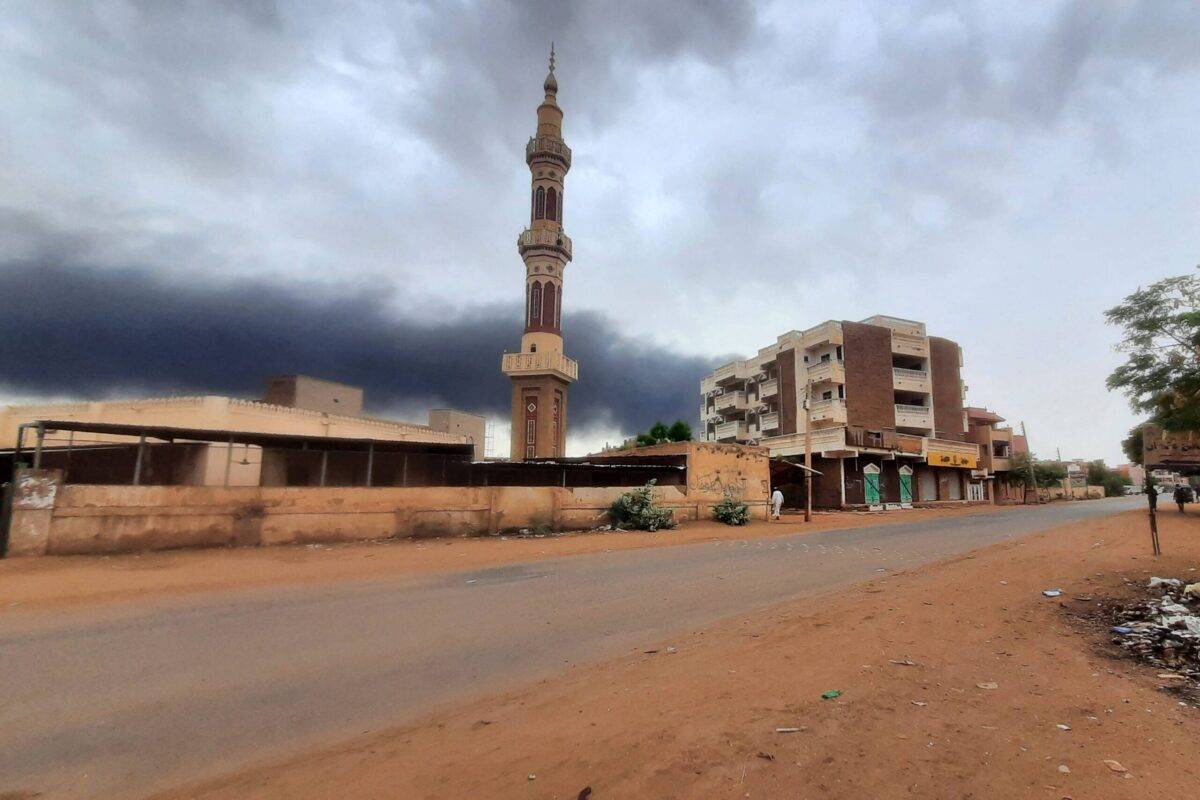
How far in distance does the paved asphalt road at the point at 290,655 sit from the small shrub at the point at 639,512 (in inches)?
349

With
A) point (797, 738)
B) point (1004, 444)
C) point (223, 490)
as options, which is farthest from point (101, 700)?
point (1004, 444)

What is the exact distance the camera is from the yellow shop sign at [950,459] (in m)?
40.6

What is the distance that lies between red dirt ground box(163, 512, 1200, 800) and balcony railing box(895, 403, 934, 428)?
130 feet

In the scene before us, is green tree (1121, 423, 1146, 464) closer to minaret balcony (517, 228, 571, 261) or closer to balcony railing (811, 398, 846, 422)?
balcony railing (811, 398, 846, 422)

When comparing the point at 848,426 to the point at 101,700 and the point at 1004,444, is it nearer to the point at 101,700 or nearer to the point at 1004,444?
the point at 1004,444

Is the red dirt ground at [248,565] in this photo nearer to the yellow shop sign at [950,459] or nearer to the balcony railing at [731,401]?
the yellow shop sign at [950,459]

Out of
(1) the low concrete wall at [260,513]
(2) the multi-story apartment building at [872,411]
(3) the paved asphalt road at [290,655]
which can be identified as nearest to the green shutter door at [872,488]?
(2) the multi-story apartment building at [872,411]

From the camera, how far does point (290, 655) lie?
6.04m

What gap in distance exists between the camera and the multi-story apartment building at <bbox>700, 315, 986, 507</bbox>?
1465 inches

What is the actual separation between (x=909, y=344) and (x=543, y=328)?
27.8 m

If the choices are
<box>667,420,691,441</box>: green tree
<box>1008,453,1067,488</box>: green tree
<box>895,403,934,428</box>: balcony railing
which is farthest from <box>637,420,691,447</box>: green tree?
<box>1008,453,1067,488</box>: green tree

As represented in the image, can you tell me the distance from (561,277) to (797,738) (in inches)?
1493

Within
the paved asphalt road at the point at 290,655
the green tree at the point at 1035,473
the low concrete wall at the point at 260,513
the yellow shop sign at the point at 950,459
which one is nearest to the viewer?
the paved asphalt road at the point at 290,655

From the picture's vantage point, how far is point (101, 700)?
16.0 ft
